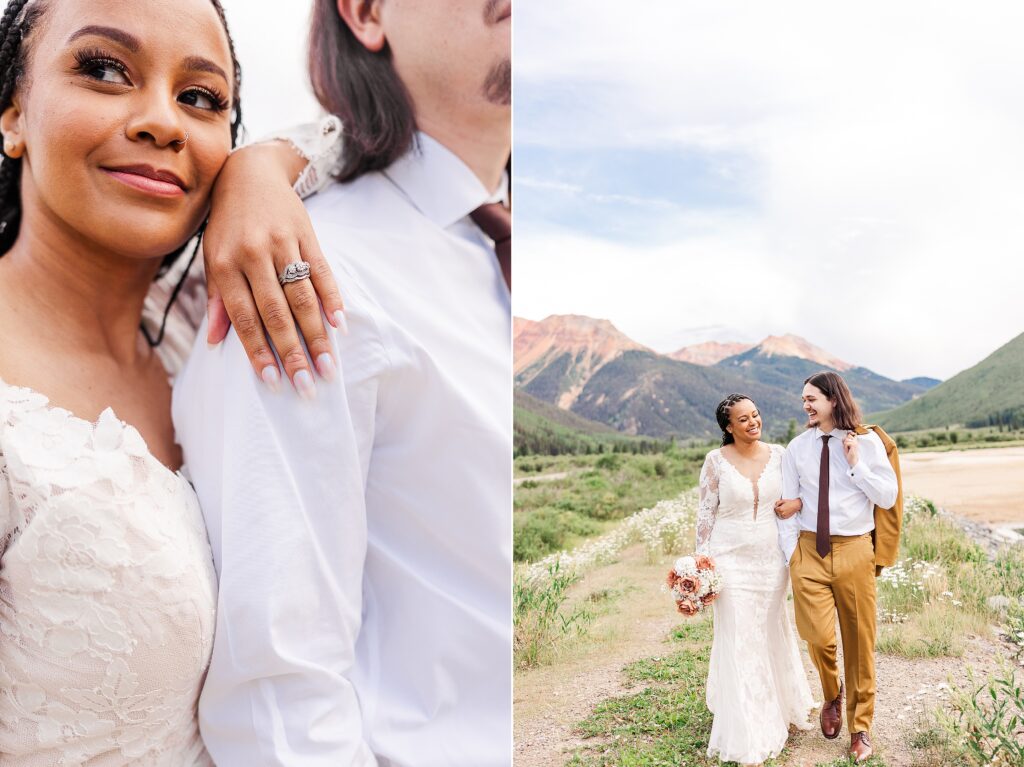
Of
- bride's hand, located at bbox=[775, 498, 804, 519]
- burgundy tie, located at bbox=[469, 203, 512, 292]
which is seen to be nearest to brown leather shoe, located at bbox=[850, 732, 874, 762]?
bride's hand, located at bbox=[775, 498, 804, 519]

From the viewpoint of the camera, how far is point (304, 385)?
1537mm

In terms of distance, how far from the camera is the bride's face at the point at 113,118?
1.52m

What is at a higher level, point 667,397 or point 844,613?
point 667,397

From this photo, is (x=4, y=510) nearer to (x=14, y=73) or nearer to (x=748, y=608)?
(x=14, y=73)

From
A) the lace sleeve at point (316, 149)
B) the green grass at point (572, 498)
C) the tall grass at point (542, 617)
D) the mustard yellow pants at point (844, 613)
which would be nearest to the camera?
the lace sleeve at point (316, 149)

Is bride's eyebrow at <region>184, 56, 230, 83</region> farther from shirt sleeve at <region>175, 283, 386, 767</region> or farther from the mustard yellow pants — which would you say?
the mustard yellow pants

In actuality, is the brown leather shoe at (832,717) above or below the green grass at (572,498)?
below

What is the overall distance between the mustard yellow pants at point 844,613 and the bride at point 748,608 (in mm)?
55

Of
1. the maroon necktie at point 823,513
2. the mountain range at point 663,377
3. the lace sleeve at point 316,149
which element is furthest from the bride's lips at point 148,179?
the maroon necktie at point 823,513

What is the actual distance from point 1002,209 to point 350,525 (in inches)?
74.4

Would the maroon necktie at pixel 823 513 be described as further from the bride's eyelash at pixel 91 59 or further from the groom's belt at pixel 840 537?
the bride's eyelash at pixel 91 59

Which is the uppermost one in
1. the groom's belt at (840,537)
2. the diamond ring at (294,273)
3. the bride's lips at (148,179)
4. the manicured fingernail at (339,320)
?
the bride's lips at (148,179)

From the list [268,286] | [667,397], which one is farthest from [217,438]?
[667,397]

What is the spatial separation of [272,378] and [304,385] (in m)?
0.06
